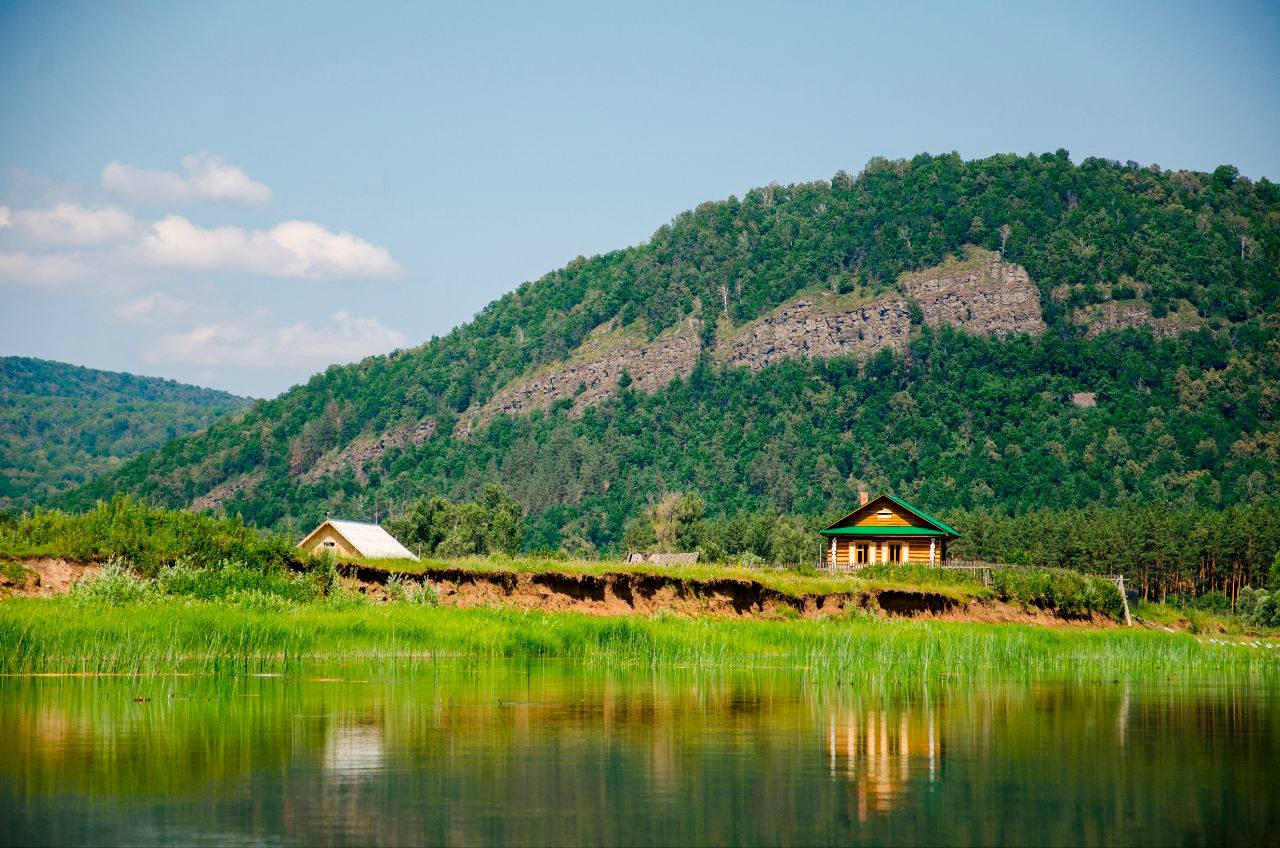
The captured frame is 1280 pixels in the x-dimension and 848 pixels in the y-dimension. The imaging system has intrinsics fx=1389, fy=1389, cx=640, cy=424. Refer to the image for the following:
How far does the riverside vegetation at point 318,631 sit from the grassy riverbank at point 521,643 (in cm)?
5

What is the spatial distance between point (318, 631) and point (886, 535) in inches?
2022

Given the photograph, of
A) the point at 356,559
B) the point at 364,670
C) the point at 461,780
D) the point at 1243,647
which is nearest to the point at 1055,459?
the point at 1243,647

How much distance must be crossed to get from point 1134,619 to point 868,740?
53528 millimetres

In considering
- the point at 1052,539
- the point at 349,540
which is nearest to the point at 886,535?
the point at 349,540

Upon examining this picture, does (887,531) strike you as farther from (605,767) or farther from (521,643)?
(605,767)

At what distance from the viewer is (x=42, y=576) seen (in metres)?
39.9

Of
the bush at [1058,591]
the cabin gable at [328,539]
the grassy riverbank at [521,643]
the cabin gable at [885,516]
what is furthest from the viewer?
the cabin gable at [885,516]

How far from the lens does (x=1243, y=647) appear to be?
55.2 m

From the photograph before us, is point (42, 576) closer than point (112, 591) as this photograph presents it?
No

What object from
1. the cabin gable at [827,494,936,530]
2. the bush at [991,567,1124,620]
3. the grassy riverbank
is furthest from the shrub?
the cabin gable at [827,494,936,530]

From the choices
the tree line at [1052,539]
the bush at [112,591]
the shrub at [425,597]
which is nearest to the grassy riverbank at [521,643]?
the bush at [112,591]

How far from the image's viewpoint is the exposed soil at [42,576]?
38750 millimetres

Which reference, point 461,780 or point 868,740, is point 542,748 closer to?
point 461,780

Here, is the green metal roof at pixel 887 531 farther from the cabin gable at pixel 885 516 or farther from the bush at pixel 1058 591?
the bush at pixel 1058 591
